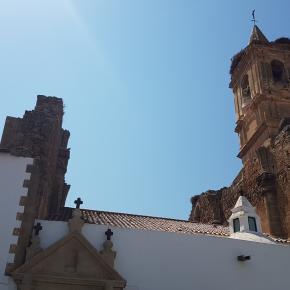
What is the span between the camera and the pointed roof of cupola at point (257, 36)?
2858 cm

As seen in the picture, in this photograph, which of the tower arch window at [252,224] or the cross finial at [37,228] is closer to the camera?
the cross finial at [37,228]

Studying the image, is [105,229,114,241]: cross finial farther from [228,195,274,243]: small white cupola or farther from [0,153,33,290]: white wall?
[228,195,274,243]: small white cupola

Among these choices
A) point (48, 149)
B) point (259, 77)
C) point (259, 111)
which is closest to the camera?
point (48, 149)

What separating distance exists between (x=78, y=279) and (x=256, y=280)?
5150 millimetres

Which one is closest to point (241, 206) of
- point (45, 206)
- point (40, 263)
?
→ point (45, 206)

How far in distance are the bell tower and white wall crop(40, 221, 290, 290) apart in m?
10.9

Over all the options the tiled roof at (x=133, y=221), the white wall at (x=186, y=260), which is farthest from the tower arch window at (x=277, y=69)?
the white wall at (x=186, y=260)

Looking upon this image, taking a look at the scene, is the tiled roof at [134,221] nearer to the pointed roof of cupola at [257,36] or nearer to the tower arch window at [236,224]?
the tower arch window at [236,224]

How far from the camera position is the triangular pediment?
966 cm

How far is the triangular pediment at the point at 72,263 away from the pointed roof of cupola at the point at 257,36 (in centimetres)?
2270

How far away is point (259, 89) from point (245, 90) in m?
2.62

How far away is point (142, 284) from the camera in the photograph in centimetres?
1047

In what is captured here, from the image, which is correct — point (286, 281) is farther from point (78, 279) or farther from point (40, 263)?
point (40, 263)

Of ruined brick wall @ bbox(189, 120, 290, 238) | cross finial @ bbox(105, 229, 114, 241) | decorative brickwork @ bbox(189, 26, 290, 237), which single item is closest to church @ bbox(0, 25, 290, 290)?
cross finial @ bbox(105, 229, 114, 241)
